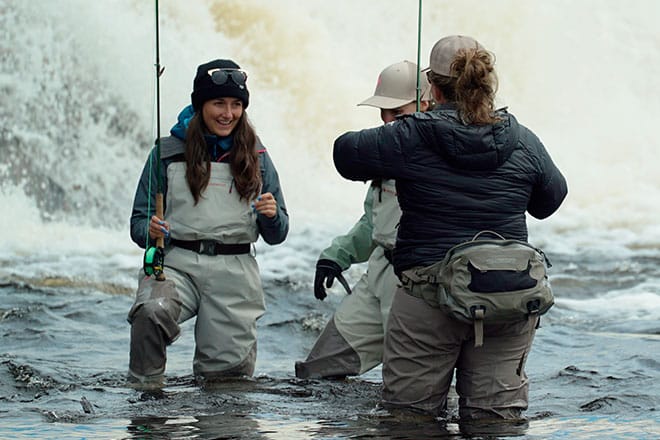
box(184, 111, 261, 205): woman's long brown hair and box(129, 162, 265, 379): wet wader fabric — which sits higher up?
box(184, 111, 261, 205): woman's long brown hair

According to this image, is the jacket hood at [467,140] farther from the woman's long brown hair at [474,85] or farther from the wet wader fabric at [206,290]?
the wet wader fabric at [206,290]

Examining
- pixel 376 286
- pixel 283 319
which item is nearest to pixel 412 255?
pixel 376 286

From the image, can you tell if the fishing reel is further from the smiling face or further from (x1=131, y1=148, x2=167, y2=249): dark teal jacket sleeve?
the smiling face

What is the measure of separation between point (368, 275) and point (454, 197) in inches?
61.2

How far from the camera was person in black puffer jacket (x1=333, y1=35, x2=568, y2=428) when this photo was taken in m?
4.90

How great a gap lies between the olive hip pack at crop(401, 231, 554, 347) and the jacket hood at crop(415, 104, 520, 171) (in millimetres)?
299

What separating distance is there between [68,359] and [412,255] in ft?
11.3

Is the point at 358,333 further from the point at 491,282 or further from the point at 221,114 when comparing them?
the point at 491,282

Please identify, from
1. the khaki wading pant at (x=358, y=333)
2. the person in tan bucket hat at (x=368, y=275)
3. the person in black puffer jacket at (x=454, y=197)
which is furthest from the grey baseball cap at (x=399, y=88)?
the person in black puffer jacket at (x=454, y=197)

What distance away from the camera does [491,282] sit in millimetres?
4836

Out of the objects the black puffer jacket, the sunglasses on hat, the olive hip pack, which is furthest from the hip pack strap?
the olive hip pack

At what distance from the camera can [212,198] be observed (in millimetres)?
6227

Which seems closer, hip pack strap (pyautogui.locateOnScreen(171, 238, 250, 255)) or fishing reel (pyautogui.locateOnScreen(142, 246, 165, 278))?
fishing reel (pyautogui.locateOnScreen(142, 246, 165, 278))

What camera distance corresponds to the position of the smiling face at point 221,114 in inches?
247
